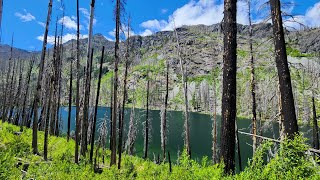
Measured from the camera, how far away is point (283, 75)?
9.42 metres

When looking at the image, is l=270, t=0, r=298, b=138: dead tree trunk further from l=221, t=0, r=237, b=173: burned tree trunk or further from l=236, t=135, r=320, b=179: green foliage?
l=236, t=135, r=320, b=179: green foliage

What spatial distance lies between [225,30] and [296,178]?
4.49 m

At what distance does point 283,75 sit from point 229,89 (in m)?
3.38

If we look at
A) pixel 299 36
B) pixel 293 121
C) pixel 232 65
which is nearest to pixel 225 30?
pixel 232 65

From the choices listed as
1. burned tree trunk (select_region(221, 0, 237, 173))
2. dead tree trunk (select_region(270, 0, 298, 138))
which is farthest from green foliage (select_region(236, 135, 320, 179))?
dead tree trunk (select_region(270, 0, 298, 138))

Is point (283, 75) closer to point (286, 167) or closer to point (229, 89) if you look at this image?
point (229, 89)

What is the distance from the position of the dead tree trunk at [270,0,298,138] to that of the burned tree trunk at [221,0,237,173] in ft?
9.81

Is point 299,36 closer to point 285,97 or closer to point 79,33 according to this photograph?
point 285,97

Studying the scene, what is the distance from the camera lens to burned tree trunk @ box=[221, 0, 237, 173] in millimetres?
6801

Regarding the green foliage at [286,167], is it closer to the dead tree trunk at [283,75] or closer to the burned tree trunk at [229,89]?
the burned tree trunk at [229,89]

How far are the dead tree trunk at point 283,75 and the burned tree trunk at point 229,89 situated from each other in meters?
2.99

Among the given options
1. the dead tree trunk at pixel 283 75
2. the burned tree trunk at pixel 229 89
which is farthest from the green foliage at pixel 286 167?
the dead tree trunk at pixel 283 75

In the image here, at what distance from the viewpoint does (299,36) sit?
11625 millimetres

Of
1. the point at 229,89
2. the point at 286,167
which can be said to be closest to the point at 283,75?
the point at 229,89
